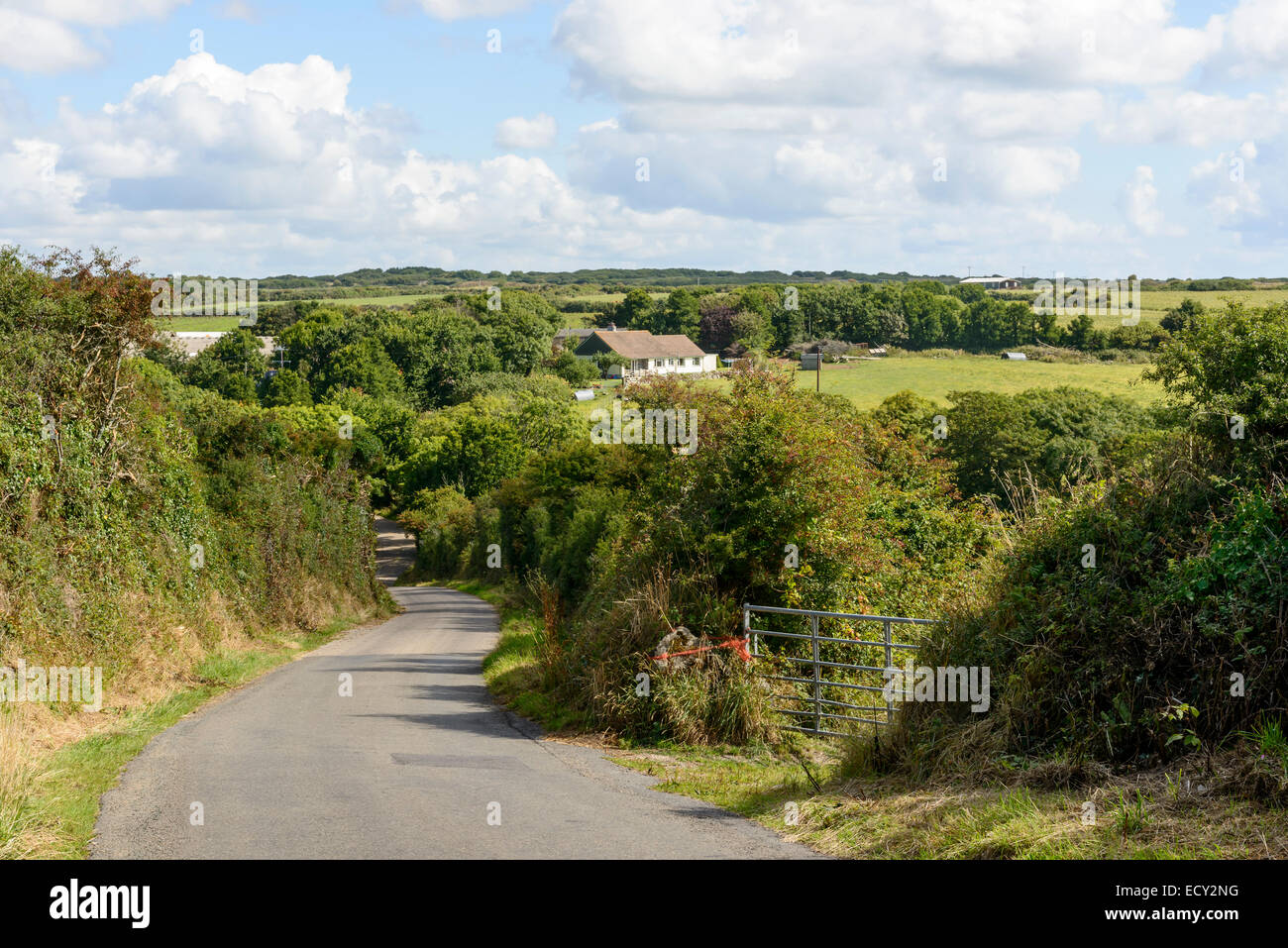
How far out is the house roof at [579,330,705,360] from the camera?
442ft

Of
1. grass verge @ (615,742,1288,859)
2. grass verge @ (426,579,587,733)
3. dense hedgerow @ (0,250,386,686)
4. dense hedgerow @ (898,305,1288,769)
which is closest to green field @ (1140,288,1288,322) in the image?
grass verge @ (426,579,587,733)

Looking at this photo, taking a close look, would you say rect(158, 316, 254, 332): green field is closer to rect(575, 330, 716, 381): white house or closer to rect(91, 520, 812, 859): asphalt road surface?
rect(575, 330, 716, 381): white house

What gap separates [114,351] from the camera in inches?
797

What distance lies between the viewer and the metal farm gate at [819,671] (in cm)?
1205

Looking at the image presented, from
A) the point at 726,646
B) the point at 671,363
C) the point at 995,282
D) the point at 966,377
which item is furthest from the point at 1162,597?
the point at 995,282

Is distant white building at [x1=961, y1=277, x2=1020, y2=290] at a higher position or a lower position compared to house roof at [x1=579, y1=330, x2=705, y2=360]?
higher

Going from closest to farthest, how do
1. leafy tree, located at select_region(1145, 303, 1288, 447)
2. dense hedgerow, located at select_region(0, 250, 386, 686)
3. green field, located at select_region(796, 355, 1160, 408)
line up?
leafy tree, located at select_region(1145, 303, 1288, 447)
dense hedgerow, located at select_region(0, 250, 386, 686)
green field, located at select_region(796, 355, 1160, 408)

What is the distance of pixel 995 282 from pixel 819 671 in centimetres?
16794

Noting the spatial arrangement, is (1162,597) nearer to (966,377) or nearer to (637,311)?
(966,377)

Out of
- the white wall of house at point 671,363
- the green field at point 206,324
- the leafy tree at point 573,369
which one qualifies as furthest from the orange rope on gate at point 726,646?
the green field at point 206,324

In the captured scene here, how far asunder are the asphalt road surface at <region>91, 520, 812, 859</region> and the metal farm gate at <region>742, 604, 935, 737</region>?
236 centimetres

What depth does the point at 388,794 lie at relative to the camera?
945cm
